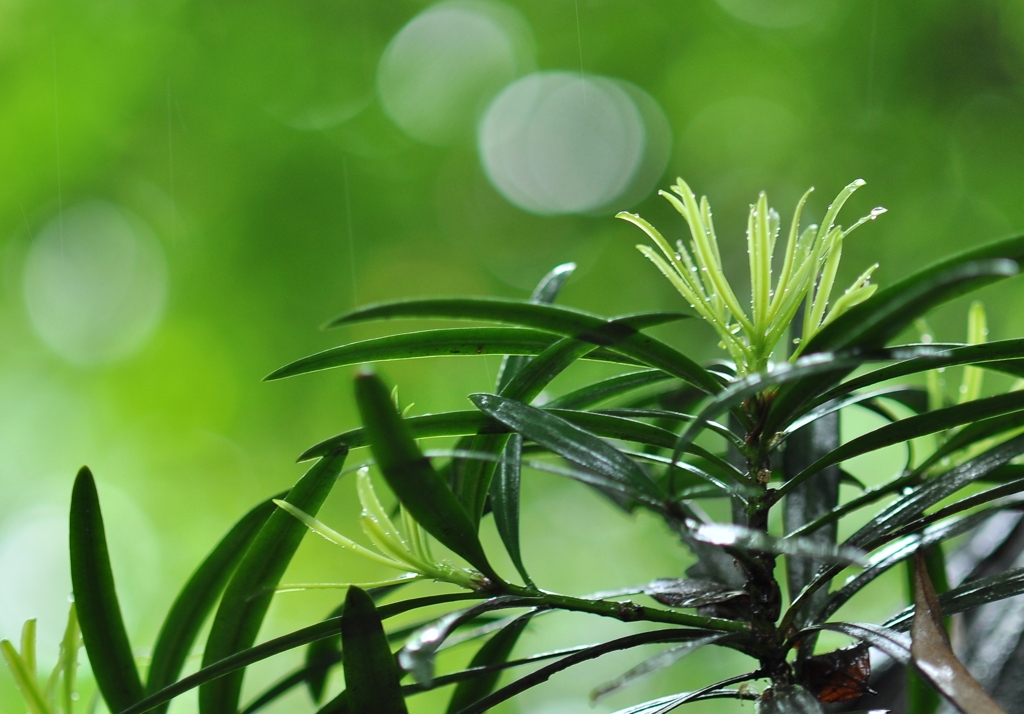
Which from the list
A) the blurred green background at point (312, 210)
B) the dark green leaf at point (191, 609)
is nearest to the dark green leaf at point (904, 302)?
the dark green leaf at point (191, 609)

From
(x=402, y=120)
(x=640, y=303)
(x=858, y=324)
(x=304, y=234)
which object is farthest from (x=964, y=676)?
(x=402, y=120)

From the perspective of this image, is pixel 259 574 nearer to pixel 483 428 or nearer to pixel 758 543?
pixel 483 428

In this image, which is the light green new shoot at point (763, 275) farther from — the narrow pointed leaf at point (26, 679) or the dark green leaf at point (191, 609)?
the narrow pointed leaf at point (26, 679)

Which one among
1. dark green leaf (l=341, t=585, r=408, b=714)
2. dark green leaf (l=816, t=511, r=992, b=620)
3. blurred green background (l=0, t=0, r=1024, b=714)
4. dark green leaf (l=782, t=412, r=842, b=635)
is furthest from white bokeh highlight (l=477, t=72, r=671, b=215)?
dark green leaf (l=341, t=585, r=408, b=714)

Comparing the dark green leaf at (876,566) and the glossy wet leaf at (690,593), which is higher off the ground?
the glossy wet leaf at (690,593)

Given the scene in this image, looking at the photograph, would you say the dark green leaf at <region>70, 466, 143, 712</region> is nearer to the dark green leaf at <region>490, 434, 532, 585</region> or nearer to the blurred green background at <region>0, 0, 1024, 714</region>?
the dark green leaf at <region>490, 434, 532, 585</region>

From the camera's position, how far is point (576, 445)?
0.30 meters

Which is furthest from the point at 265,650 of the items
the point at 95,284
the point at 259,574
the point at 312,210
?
the point at 95,284

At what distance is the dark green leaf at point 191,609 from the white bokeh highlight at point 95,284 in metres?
2.00

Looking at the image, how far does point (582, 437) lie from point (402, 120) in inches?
89.9

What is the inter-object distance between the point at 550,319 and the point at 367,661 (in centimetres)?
16

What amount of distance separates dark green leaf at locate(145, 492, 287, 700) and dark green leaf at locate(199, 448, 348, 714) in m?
0.03

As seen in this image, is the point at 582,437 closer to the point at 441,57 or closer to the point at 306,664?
the point at 306,664

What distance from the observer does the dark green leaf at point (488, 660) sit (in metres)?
0.42
